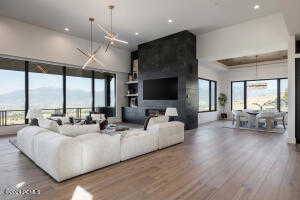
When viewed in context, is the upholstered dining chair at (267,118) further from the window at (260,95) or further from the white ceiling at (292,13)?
the white ceiling at (292,13)

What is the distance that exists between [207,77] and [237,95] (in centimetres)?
276

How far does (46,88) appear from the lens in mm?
7145

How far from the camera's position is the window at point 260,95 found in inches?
364

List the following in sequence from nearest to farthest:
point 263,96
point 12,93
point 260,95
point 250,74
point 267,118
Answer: point 12,93
point 267,118
point 263,96
point 260,95
point 250,74

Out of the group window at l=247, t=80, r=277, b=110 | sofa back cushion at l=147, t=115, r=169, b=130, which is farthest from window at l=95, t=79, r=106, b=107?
window at l=247, t=80, r=277, b=110

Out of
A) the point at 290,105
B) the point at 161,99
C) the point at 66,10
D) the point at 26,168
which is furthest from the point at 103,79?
the point at 290,105

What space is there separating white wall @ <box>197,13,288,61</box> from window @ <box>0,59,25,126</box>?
7396 millimetres

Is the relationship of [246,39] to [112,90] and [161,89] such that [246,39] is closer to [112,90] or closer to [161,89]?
[161,89]

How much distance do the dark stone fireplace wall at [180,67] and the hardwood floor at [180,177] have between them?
3.28 meters

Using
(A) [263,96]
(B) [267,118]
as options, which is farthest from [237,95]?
(B) [267,118]

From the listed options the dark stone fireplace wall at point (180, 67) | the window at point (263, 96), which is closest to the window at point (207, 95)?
the dark stone fireplace wall at point (180, 67)

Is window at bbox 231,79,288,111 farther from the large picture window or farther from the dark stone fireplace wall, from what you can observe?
the large picture window

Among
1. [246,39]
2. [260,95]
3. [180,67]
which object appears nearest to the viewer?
[246,39]

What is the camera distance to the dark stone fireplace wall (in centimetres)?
705
